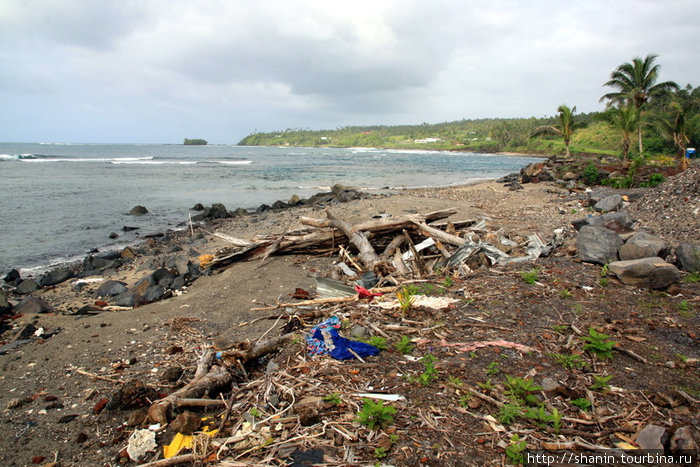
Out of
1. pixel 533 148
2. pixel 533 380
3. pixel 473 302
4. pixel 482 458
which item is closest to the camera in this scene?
pixel 482 458

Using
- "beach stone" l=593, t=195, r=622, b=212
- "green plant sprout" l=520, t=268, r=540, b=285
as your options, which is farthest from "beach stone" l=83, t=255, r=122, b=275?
"beach stone" l=593, t=195, r=622, b=212

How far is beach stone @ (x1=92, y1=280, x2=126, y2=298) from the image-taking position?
7.57 meters

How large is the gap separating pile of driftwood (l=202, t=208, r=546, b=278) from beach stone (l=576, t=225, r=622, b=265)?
0.92m

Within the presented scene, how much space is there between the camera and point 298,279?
6.93m

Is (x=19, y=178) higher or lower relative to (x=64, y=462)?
higher

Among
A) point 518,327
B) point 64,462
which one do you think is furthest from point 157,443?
point 518,327

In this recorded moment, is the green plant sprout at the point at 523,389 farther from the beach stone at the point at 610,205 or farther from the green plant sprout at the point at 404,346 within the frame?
the beach stone at the point at 610,205

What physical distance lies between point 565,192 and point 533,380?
58.5 feet

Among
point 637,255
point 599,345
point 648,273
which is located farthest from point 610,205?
point 599,345

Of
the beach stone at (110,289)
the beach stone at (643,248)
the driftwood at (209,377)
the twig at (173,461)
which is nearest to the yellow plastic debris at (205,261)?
the beach stone at (110,289)

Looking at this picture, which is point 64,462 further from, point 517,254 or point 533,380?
point 517,254

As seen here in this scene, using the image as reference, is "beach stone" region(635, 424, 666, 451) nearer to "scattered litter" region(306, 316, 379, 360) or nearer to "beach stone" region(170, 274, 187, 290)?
"scattered litter" region(306, 316, 379, 360)

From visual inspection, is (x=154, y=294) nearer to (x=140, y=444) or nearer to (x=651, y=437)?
(x=140, y=444)

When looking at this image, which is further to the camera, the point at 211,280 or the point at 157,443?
the point at 211,280
